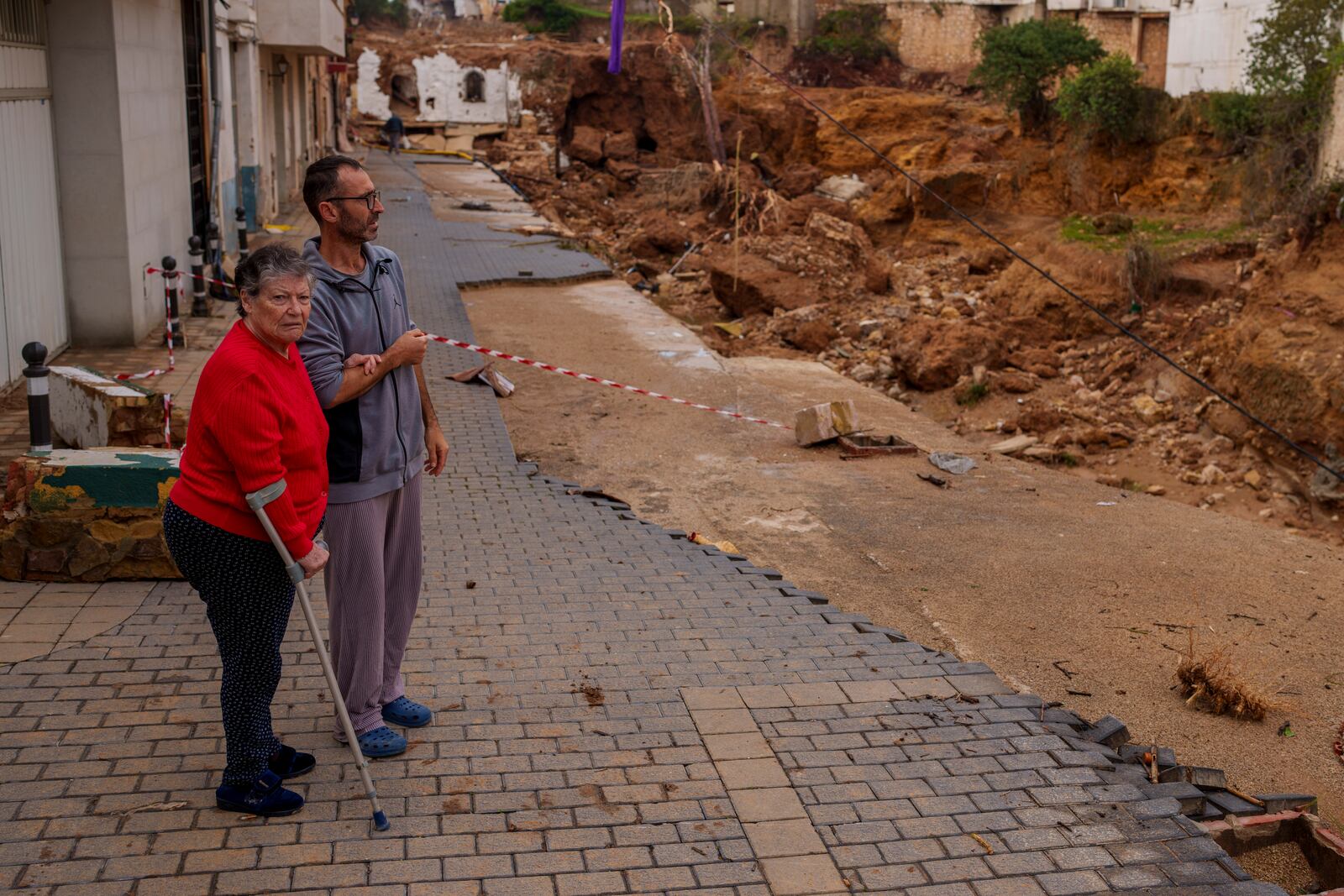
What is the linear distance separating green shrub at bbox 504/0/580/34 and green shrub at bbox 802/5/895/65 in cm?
863

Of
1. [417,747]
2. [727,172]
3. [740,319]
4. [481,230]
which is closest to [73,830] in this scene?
[417,747]

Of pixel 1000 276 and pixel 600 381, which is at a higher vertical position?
pixel 1000 276

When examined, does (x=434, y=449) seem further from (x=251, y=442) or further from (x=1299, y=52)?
(x=1299, y=52)

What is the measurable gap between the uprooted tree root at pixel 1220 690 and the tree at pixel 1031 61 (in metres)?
24.2

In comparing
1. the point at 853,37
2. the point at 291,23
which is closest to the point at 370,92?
the point at 853,37

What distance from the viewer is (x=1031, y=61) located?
28.1 metres

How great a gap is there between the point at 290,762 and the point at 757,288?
16056mm

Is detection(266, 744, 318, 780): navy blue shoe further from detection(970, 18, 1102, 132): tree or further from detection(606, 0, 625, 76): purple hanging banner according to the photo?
detection(970, 18, 1102, 132): tree

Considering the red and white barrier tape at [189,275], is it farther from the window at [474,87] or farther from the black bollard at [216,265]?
the window at [474,87]

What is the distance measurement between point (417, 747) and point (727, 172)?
82.3 ft

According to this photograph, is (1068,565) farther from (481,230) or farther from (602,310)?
(481,230)

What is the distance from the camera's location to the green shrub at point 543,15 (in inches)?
1783

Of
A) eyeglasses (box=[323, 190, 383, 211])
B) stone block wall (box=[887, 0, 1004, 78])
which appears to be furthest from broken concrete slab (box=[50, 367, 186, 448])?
stone block wall (box=[887, 0, 1004, 78])

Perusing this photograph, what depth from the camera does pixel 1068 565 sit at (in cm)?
818
